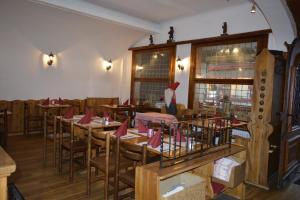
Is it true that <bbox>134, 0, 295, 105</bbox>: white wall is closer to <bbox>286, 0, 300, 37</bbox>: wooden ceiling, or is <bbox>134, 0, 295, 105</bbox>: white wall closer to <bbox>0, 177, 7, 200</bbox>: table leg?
<bbox>286, 0, 300, 37</bbox>: wooden ceiling

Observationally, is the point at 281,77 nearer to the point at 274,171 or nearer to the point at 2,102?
the point at 274,171

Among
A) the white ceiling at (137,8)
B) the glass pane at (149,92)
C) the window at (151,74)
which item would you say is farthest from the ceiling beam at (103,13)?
the glass pane at (149,92)

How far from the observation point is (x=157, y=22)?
6574 mm

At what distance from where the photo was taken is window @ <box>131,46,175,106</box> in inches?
258

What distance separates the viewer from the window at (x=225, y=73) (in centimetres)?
484

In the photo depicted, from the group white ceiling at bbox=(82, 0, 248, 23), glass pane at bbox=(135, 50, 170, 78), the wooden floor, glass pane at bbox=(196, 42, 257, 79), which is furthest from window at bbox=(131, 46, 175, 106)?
the wooden floor

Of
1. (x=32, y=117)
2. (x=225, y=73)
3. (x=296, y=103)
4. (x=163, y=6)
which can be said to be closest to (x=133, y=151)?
(x=296, y=103)

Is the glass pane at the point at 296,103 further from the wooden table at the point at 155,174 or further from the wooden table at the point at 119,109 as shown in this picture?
the wooden table at the point at 119,109

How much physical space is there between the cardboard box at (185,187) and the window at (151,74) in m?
4.44

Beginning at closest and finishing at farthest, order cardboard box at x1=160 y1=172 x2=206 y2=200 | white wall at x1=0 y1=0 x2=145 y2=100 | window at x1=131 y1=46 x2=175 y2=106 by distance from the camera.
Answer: cardboard box at x1=160 y1=172 x2=206 y2=200 → white wall at x1=0 y1=0 x2=145 y2=100 → window at x1=131 y1=46 x2=175 y2=106

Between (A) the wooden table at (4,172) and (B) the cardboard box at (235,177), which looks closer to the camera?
(A) the wooden table at (4,172)

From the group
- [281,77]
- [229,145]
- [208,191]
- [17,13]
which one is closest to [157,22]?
[17,13]

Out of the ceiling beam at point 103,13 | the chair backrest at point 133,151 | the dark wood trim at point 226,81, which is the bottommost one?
the chair backrest at point 133,151

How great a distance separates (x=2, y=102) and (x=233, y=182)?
5577mm
